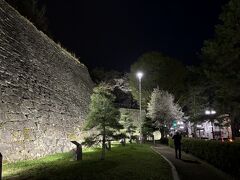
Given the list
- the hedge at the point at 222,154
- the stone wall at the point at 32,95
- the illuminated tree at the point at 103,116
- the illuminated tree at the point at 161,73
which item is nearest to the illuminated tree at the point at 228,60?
the hedge at the point at 222,154

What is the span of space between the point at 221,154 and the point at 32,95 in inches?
459

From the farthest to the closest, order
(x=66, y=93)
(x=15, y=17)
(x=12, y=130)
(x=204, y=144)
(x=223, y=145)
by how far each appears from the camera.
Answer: (x=66, y=93) < (x=15, y=17) < (x=204, y=144) < (x=12, y=130) < (x=223, y=145)

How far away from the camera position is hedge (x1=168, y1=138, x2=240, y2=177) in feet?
30.7

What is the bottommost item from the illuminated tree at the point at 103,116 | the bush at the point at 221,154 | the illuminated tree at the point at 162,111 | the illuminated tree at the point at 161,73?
the bush at the point at 221,154

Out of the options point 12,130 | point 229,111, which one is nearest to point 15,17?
point 12,130

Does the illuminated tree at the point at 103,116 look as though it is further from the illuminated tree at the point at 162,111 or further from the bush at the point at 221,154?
the illuminated tree at the point at 162,111

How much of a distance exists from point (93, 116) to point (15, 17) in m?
9.37

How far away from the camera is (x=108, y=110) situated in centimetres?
1566

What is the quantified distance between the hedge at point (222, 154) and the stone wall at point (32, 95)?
9950mm

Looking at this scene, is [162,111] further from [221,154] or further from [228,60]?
[221,154]

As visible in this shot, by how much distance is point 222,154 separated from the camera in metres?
10.9

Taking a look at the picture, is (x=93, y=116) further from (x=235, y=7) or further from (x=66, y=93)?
(x=235, y=7)

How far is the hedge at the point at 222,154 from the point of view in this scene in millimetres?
9367

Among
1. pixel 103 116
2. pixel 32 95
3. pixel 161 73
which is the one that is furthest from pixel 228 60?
pixel 161 73
